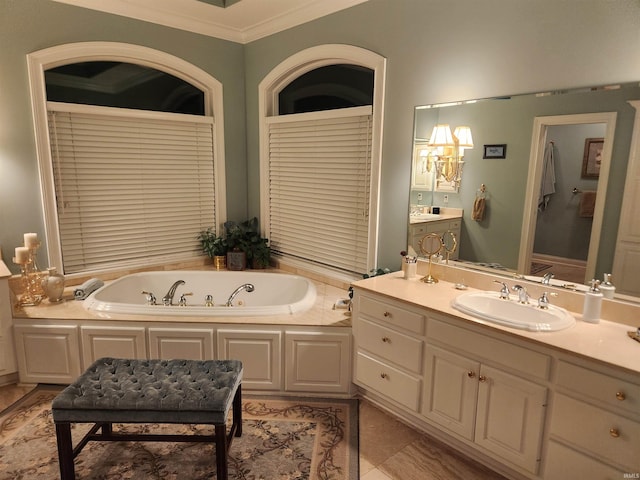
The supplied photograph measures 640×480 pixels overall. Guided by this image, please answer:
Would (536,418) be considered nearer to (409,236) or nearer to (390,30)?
(409,236)

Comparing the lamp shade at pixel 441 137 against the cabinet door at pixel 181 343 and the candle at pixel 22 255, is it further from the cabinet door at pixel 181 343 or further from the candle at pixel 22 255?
the candle at pixel 22 255

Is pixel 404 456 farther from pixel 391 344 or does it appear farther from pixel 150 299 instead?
pixel 150 299

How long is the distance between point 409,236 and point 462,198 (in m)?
0.47

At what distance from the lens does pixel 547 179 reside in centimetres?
222

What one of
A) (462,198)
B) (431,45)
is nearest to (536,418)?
(462,198)

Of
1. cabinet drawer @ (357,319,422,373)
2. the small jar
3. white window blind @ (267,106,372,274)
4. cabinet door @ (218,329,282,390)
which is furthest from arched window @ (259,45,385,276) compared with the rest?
the small jar

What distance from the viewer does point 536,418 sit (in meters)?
1.84

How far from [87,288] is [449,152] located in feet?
9.08

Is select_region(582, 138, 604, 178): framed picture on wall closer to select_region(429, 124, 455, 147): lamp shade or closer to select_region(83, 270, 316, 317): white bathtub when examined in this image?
select_region(429, 124, 455, 147): lamp shade

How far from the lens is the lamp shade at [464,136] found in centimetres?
250

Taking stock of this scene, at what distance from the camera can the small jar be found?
9.89ft

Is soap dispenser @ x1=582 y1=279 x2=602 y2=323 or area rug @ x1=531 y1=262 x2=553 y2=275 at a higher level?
area rug @ x1=531 y1=262 x2=553 y2=275

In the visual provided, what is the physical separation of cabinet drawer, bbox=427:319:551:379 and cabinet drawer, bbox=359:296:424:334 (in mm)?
78

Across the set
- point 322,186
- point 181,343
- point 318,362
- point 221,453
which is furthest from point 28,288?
point 322,186
